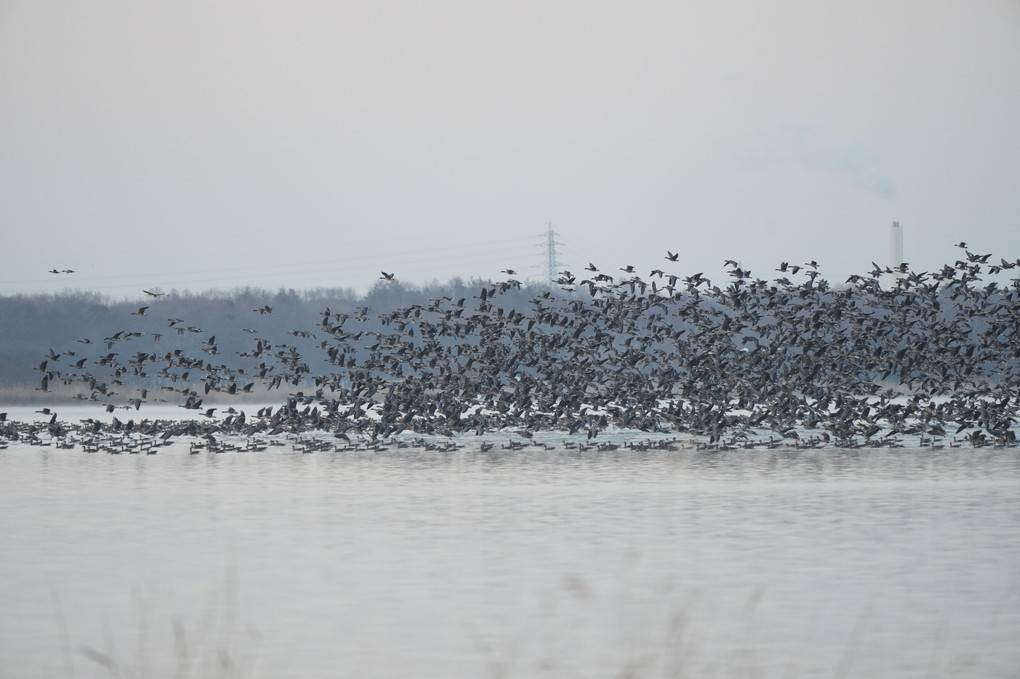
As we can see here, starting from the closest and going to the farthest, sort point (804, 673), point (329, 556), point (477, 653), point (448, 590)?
point (804, 673) → point (477, 653) → point (448, 590) → point (329, 556)

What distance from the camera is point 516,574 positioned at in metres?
11.7

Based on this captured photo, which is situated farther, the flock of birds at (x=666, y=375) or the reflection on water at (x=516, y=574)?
the flock of birds at (x=666, y=375)

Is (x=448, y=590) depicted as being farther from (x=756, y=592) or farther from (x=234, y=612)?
(x=756, y=592)

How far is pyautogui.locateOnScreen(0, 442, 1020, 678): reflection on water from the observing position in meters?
8.68

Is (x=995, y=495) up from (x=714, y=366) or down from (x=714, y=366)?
down

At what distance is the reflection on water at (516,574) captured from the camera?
8.68 metres

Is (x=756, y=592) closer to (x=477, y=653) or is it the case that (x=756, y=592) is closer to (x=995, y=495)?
(x=477, y=653)

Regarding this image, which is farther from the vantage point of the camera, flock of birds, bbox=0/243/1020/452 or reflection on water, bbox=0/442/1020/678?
flock of birds, bbox=0/243/1020/452

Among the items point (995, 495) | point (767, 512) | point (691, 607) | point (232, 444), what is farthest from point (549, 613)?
point (232, 444)

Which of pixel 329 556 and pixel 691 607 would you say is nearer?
pixel 691 607

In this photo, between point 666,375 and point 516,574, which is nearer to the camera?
point 516,574

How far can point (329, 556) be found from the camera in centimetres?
1273

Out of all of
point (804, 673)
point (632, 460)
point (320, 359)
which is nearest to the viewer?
point (804, 673)

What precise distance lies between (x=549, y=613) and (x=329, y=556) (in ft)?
11.1
